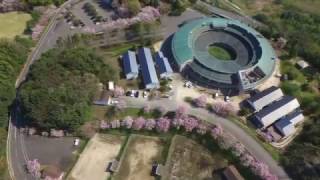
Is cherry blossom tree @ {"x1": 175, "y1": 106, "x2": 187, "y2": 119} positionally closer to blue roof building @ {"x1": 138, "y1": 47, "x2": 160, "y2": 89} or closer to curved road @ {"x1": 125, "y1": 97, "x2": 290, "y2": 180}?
curved road @ {"x1": 125, "y1": 97, "x2": 290, "y2": 180}

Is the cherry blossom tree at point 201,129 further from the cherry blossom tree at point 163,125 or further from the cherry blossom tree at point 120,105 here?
the cherry blossom tree at point 120,105

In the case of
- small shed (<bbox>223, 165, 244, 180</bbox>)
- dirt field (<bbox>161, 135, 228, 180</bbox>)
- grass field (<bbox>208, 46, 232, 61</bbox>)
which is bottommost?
dirt field (<bbox>161, 135, 228, 180</bbox>)

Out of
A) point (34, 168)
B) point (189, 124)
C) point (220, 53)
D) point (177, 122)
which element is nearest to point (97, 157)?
point (34, 168)

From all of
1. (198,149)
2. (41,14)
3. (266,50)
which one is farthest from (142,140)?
(41,14)

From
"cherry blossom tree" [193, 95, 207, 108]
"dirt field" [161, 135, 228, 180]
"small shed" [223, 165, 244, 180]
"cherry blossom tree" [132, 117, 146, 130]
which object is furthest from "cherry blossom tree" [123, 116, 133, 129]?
"small shed" [223, 165, 244, 180]

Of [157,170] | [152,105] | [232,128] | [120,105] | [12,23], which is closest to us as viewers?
[157,170]

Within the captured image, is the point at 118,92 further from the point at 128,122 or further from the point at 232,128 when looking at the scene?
the point at 232,128

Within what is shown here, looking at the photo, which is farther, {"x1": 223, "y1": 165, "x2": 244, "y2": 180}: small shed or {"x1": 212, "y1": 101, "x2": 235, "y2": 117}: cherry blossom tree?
{"x1": 212, "y1": 101, "x2": 235, "y2": 117}: cherry blossom tree
